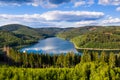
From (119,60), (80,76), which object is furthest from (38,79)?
(119,60)

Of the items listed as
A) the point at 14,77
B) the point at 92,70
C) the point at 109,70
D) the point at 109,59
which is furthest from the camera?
the point at 109,59

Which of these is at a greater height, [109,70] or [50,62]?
[109,70]

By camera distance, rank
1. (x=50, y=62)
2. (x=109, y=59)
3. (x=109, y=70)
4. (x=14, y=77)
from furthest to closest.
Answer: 1. (x=50, y=62)
2. (x=109, y=59)
3. (x=109, y=70)
4. (x=14, y=77)

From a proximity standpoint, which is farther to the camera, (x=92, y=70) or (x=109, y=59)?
(x=109, y=59)

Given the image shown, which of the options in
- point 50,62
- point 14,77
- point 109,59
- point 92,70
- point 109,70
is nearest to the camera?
point 14,77

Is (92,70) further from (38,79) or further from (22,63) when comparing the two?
(22,63)

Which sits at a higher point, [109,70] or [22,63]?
[109,70]

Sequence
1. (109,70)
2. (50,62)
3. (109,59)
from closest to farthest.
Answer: (109,70) → (109,59) → (50,62)

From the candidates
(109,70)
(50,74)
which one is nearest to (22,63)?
(50,74)

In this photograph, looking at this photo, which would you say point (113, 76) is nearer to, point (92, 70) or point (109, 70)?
point (109, 70)
